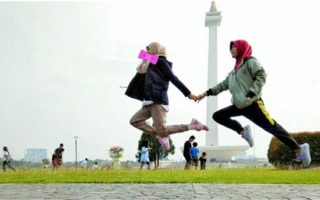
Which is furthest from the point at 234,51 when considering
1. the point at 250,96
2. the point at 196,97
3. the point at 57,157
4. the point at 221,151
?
the point at 221,151

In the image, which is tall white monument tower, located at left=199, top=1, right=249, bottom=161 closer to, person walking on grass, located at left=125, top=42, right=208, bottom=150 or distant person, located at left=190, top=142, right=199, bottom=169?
distant person, located at left=190, top=142, right=199, bottom=169

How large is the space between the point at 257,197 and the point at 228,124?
12.0 feet

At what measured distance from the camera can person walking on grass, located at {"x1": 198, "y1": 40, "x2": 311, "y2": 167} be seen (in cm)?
406

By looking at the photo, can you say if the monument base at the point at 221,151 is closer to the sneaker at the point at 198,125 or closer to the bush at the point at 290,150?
the bush at the point at 290,150

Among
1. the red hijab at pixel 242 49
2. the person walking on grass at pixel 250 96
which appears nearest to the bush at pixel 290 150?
the person walking on grass at pixel 250 96

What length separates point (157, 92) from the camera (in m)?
4.43

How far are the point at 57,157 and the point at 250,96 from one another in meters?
14.6

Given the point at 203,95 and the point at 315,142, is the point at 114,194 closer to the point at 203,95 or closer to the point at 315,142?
the point at 203,95

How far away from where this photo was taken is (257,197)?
24.8ft

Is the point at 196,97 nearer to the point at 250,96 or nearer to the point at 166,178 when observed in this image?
the point at 250,96

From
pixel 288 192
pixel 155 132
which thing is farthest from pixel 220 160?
pixel 155 132

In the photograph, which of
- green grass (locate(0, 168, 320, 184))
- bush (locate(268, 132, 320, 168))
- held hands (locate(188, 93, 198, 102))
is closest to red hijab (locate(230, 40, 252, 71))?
held hands (locate(188, 93, 198, 102))

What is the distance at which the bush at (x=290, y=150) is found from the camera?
70.0 feet

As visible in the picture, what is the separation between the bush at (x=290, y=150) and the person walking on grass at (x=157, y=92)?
57.7 ft
